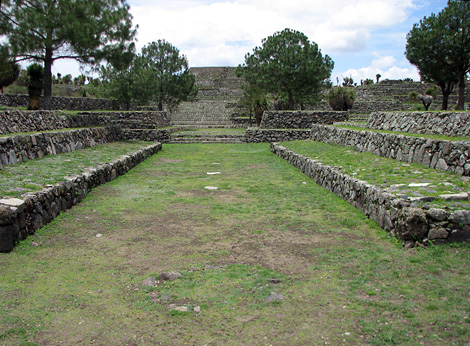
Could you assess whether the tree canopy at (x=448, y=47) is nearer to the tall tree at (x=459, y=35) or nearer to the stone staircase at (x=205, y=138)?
the tall tree at (x=459, y=35)

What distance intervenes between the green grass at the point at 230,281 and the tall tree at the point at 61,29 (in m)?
13.6

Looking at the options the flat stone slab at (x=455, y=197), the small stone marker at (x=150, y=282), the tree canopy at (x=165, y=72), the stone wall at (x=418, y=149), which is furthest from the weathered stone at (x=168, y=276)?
the tree canopy at (x=165, y=72)

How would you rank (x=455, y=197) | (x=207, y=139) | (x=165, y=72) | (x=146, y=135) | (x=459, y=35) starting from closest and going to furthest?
(x=455, y=197) → (x=146, y=135) → (x=459, y=35) → (x=207, y=139) → (x=165, y=72)

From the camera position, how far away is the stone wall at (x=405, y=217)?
4.43 meters

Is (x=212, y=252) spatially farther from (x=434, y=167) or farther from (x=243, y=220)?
(x=434, y=167)

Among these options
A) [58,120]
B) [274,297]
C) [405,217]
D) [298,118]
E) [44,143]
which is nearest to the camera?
[274,297]

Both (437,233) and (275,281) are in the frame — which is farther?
(437,233)

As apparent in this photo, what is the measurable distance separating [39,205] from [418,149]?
A: 691 centimetres

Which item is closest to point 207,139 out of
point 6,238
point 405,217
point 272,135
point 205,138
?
point 205,138

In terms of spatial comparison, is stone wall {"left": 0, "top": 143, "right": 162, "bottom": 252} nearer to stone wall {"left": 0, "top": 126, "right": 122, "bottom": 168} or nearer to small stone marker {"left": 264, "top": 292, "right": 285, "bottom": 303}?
stone wall {"left": 0, "top": 126, "right": 122, "bottom": 168}

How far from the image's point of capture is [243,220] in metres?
6.25

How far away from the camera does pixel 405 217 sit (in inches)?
184

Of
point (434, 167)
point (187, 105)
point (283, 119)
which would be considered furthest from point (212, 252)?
point (187, 105)

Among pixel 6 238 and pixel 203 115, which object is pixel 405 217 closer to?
pixel 6 238
